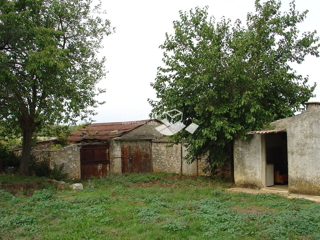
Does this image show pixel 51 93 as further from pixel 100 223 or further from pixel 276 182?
pixel 276 182

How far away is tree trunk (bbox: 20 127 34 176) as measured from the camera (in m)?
14.0

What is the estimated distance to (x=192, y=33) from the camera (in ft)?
42.3

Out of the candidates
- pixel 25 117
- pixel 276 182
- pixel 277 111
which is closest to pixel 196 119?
pixel 277 111

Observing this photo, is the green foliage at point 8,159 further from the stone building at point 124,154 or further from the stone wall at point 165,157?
the stone wall at point 165,157

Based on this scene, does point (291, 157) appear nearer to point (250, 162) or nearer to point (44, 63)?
point (250, 162)

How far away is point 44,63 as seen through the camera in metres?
10.3

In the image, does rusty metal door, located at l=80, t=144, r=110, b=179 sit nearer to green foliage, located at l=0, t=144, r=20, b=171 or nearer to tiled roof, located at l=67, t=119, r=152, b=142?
tiled roof, located at l=67, t=119, r=152, b=142

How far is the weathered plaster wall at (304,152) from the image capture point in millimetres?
9938

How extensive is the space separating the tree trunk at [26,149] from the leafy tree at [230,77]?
6.15m

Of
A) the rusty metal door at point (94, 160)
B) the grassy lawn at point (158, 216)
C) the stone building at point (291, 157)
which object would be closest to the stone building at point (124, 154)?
the rusty metal door at point (94, 160)

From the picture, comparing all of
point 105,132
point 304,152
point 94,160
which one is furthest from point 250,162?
point 105,132

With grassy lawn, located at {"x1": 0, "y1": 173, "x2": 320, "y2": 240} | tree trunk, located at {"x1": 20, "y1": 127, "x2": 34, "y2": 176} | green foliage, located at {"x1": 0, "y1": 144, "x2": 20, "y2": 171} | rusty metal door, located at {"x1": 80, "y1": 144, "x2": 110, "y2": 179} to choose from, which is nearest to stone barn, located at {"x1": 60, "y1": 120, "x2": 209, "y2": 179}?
rusty metal door, located at {"x1": 80, "y1": 144, "x2": 110, "y2": 179}

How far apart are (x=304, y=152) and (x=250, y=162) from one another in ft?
7.17

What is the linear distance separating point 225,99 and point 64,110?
656cm
